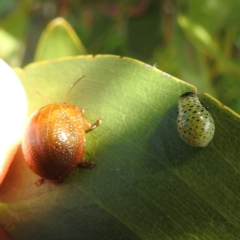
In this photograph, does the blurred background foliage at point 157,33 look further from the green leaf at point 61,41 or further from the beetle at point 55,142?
the beetle at point 55,142

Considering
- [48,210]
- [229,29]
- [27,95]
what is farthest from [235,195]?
[229,29]

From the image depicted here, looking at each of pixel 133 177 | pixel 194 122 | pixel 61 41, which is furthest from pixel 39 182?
pixel 61 41

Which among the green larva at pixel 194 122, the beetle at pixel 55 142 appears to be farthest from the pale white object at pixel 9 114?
the green larva at pixel 194 122

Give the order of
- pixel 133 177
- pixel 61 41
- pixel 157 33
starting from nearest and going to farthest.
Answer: pixel 133 177 → pixel 61 41 → pixel 157 33

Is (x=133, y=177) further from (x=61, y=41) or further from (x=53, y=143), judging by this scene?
(x=61, y=41)

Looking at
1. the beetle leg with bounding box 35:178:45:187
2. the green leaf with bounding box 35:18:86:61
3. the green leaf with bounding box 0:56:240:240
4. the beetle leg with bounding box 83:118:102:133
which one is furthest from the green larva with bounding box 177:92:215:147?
the green leaf with bounding box 35:18:86:61

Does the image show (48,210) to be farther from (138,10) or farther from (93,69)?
(138,10)

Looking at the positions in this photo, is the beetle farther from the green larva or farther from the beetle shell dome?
the green larva
